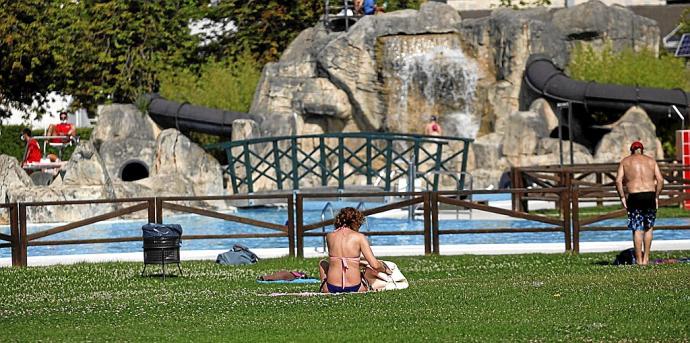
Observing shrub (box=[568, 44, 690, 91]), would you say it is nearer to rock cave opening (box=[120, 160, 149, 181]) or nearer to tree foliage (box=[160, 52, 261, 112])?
tree foliage (box=[160, 52, 261, 112])

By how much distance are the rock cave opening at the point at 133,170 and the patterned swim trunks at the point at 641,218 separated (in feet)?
79.4

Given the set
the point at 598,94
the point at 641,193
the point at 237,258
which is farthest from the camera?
the point at 598,94

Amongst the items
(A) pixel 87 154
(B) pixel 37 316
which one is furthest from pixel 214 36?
(B) pixel 37 316

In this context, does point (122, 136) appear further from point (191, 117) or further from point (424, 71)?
point (424, 71)

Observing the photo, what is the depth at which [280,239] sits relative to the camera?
26938 mm

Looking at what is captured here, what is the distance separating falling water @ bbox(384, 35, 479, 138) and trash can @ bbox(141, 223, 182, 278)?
23444mm

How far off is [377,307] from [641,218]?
5.89m

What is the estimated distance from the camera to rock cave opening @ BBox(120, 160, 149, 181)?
4075cm

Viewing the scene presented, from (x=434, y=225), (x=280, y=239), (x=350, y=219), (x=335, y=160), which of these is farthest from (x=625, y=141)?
(x=350, y=219)

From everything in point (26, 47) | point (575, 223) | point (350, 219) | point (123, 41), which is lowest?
point (575, 223)

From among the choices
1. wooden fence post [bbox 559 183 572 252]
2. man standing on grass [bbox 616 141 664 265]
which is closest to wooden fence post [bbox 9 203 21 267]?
wooden fence post [bbox 559 183 572 252]

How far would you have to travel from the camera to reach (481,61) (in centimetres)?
4181

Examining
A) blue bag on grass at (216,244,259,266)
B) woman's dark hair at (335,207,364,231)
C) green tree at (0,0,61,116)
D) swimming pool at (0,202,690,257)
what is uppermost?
green tree at (0,0,61,116)

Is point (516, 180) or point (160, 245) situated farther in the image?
point (516, 180)
